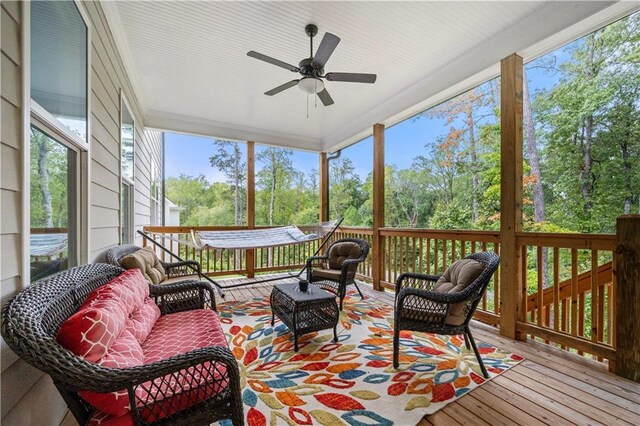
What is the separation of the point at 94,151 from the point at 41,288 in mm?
1343

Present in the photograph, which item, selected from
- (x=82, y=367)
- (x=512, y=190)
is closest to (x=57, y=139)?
(x=82, y=367)

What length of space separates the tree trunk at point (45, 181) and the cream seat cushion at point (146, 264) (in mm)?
1017

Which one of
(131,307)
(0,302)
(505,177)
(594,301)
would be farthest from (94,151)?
(594,301)

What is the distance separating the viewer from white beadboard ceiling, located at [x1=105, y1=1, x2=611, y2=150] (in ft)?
8.04

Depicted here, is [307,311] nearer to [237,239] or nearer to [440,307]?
[440,307]

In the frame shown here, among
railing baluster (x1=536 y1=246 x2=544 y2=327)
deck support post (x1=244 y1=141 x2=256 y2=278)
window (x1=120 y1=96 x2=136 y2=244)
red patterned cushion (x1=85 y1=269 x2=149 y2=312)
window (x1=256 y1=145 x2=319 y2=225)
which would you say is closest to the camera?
red patterned cushion (x1=85 y1=269 x2=149 y2=312)

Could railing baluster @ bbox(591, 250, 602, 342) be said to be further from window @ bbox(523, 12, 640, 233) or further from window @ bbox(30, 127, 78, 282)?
window @ bbox(30, 127, 78, 282)

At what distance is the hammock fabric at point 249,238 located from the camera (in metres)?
3.88

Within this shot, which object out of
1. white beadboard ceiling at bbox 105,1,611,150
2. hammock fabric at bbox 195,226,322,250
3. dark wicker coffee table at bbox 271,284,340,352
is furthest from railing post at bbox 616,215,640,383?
hammock fabric at bbox 195,226,322,250

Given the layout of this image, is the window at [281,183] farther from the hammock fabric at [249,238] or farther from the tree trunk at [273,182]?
the hammock fabric at [249,238]

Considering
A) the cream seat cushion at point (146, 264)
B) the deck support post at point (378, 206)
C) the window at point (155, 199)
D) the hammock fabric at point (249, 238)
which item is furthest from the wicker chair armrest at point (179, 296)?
the window at point (155, 199)

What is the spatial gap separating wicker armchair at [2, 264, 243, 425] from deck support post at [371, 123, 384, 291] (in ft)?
11.6

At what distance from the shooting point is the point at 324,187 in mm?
6266

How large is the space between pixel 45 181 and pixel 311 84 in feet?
7.47
